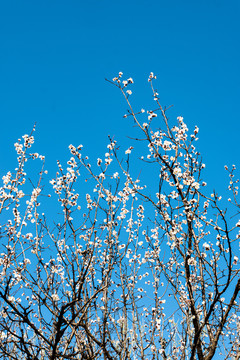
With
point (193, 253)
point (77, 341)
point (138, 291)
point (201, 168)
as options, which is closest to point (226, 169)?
point (201, 168)

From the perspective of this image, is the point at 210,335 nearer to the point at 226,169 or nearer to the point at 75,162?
the point at 226,169

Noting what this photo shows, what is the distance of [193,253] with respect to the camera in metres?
5.62

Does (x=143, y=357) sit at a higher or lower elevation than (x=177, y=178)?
lower

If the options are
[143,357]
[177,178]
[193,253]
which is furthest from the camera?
[177,178]

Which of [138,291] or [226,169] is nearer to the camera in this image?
[138,291]

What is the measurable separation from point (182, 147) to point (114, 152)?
4.04 feet

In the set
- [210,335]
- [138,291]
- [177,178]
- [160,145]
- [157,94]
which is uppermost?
[157,94]

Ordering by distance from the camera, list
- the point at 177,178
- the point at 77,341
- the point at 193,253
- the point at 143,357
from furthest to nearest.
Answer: the point at 177,178 < the point at 193,253 < the point at 143,357 < the point at 77,341

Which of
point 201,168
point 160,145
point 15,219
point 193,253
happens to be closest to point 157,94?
point 160,145

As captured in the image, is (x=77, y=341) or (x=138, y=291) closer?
(x=77, y=341)

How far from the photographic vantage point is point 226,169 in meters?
6.35

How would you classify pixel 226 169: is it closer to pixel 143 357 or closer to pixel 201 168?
pixel 201 168

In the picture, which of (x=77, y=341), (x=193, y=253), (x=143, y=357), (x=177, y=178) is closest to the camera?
(x=77, y=341)

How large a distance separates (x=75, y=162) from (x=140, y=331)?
10.1ft
